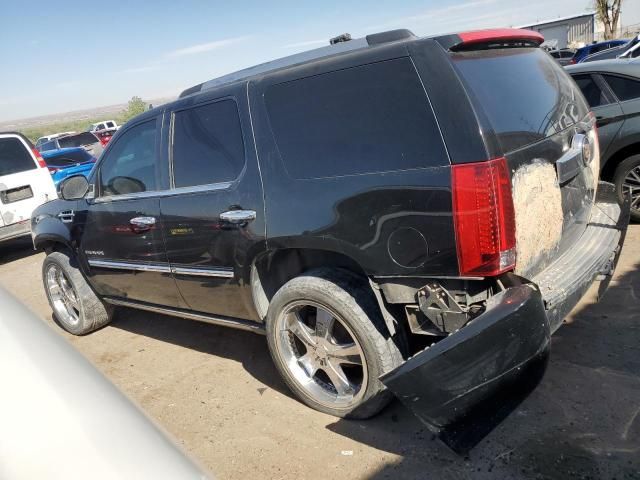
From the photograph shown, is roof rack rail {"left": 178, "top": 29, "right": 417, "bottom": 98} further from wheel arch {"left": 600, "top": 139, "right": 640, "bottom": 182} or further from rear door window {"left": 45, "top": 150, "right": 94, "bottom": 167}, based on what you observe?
rear door window {"left": 45, "top": 150, "right": 94, "bottom": 167}

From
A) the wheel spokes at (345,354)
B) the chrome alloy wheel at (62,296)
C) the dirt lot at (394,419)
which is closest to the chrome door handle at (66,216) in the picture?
the chrome alloy wheel at (62,296)

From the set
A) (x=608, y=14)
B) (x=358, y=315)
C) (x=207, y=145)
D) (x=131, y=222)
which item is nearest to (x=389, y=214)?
(x=358, y=315)

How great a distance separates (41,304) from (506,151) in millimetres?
5865

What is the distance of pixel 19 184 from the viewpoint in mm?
8523

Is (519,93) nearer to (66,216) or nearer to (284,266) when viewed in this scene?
(284,266)

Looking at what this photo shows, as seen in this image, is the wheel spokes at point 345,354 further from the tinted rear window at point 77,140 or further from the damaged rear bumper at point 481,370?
the tinted rear window at point 77,140

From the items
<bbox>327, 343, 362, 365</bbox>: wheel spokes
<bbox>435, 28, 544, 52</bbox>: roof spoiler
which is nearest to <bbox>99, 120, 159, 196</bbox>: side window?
<bbox>327, 343, 362, 365</bbox>: wheel spokes

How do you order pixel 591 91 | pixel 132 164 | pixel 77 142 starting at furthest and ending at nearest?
pixel 77 142 → pixel 591 91 → pixel 132 164

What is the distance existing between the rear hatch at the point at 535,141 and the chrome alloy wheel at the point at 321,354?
41.5 inches

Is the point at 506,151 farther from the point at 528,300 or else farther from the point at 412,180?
the point at 528,300

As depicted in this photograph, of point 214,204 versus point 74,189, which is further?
point 74,189

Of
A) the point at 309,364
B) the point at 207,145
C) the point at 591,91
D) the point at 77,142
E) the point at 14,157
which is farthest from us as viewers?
the point at 77,142

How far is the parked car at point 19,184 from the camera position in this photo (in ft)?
27.6

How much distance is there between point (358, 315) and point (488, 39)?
1.53 meters
